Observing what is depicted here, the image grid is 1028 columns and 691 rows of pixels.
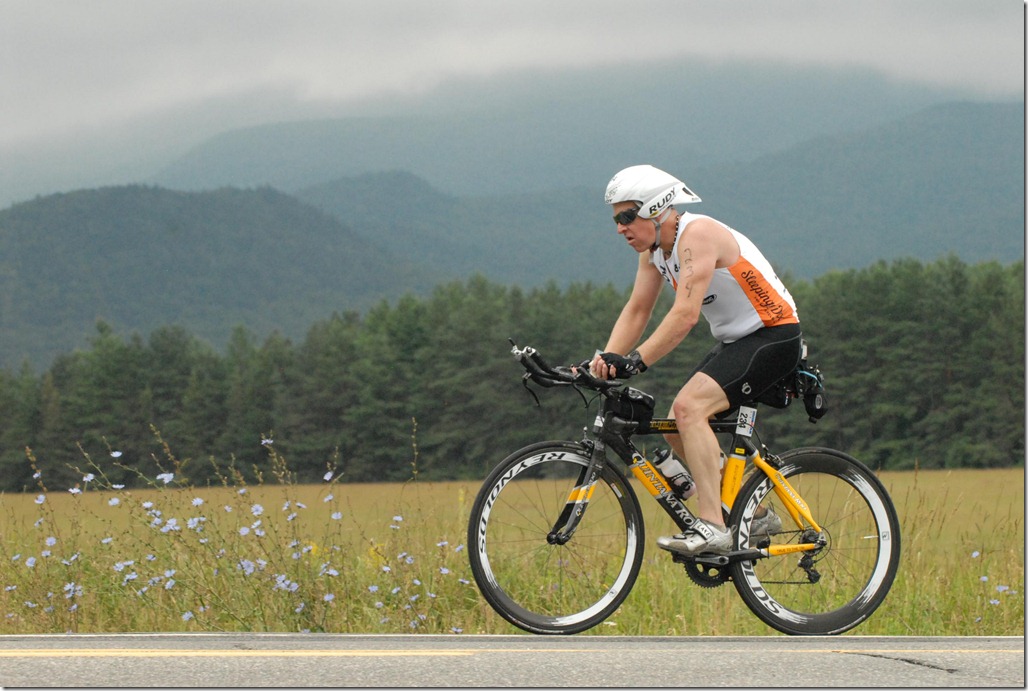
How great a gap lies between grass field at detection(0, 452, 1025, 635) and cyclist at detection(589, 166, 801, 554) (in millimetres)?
1064

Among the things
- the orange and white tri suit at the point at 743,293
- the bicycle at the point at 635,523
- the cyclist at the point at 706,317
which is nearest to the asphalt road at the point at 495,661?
the bicycle at the point at 635,523

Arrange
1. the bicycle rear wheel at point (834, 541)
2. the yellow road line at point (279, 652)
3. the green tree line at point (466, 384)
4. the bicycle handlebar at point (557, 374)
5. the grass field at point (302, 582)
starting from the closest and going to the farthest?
the yellow road line at point (279, 652), the bicycle handlebar at point (557, 374), the bicycle rear wheel at point (834, 541), the grass field at point (302, 582), the green tree line at point (466, 384)

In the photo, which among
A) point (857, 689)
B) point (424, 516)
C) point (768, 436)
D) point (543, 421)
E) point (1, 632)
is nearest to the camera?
point (857, 689)

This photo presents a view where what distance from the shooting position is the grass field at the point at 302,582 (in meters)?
6.89

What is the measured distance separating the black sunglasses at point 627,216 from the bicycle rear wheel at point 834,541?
1420 mm

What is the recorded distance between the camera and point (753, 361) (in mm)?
5898

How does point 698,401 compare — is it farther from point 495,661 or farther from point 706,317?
point 495,661

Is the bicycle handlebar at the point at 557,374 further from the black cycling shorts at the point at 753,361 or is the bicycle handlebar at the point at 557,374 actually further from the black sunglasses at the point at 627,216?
the black sunglasses at the point at 627,216

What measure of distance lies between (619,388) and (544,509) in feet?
2.29

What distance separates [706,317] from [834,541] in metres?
1.44

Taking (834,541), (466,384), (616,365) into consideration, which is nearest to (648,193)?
(616,365)

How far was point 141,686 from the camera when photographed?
446cm

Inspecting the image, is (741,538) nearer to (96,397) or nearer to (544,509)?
(544,509)

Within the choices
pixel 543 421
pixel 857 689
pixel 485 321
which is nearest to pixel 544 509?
pixel 857 689
